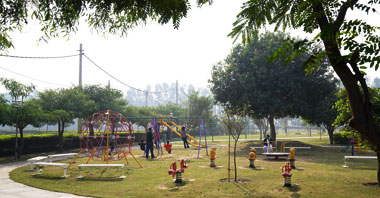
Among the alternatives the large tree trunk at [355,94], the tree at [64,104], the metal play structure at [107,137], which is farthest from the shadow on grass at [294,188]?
the tree at [64,104]

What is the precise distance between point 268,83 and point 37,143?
19.7m

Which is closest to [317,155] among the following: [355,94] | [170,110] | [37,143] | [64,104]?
[355,94]

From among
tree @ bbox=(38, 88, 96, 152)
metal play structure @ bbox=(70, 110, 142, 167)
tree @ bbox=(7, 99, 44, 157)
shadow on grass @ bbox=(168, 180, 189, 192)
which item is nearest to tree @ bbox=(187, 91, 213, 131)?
tree @ bbox=(38, 88, 96, 152)

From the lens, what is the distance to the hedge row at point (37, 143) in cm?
2192

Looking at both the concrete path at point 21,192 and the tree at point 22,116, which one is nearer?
the concrete path at point 21,192

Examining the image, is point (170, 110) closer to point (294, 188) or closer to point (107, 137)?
point (107, 137)

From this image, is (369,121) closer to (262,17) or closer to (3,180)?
(262,17)

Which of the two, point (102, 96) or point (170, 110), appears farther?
point (170, 110)

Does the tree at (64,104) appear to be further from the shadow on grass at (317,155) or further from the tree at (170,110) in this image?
the tree at (170,110)

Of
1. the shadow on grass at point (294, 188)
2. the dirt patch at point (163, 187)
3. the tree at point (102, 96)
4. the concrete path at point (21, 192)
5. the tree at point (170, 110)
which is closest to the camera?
the concrete path at point (21, 192)

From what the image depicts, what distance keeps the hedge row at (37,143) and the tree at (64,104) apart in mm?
787

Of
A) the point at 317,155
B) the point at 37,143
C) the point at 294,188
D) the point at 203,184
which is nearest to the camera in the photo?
the point at 294,188

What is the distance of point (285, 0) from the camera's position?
452cm

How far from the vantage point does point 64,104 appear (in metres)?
27.5
